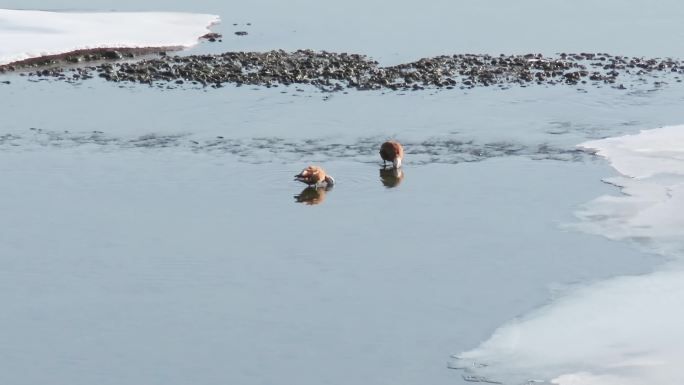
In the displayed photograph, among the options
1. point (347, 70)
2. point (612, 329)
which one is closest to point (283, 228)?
point (612, 329)

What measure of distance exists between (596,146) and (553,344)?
10584 millimetres

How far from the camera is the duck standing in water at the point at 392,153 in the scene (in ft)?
73.9

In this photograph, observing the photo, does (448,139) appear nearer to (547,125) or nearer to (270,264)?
(547,125)

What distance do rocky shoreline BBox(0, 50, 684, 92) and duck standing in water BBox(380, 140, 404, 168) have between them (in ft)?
25.1

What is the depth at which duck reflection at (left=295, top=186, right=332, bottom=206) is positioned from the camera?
67.8 feet

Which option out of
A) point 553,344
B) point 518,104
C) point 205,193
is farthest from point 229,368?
point 518,104

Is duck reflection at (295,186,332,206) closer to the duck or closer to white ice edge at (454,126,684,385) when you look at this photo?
the duck

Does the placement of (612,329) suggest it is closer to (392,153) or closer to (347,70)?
(392,153)

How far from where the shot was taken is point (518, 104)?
93.1ft

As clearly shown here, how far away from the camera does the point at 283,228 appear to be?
19094 mm

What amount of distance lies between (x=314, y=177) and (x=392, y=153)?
2034mm

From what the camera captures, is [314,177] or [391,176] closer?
[314,177]

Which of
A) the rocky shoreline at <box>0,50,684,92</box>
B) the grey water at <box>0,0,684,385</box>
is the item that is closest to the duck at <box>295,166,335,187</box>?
the grey water at <box>0,0,684,385</box>

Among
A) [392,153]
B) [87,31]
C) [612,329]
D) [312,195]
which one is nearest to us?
[612,329]
